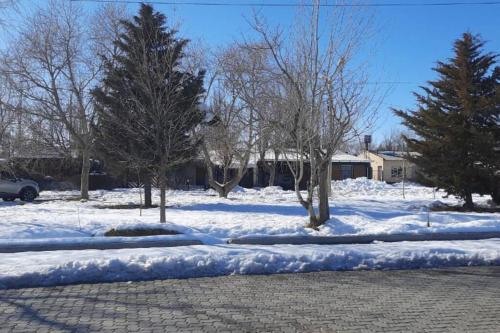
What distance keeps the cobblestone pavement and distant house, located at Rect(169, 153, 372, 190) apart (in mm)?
31027

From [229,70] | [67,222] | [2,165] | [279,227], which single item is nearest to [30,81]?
[2,165]

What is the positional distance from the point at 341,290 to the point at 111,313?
10.7ft

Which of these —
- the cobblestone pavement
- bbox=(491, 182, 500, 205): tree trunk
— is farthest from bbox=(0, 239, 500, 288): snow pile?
bbox=(491, 182, 500, 205): tree trunk

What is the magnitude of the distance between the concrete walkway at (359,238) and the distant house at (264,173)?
85.5 ft

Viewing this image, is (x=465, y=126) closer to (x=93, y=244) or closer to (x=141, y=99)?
(x=141, y=99)

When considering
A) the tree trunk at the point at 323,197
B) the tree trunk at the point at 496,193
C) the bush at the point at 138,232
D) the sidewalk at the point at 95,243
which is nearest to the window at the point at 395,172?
the tree trunk at the point at 496,193

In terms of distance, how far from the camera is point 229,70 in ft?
84.5

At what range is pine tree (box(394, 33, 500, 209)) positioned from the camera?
2006 centimetres

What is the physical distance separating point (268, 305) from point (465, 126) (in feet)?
53.8

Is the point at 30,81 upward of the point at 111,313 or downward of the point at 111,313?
upward

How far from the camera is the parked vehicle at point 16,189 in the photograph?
1104 inches

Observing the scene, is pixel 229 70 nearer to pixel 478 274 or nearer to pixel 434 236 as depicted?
pixel 434 236

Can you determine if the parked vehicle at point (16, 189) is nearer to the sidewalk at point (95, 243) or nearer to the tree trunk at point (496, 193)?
the sidewalk at point (95, 243)

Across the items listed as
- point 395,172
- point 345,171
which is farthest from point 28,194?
point 395,172
